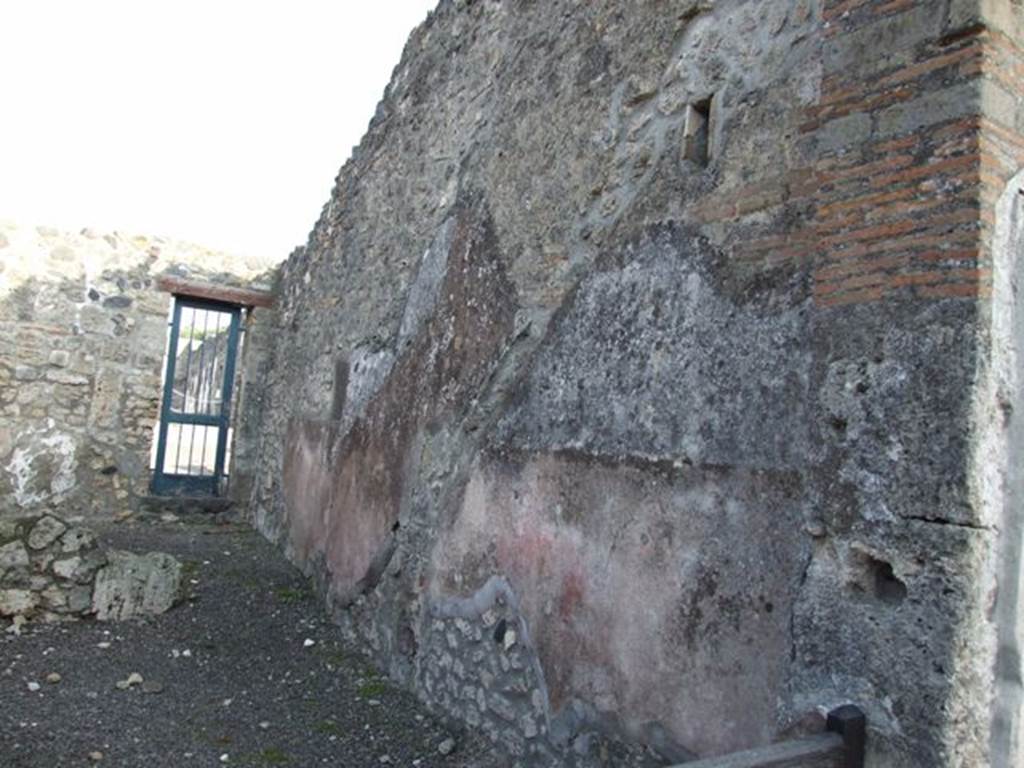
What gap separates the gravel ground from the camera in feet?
11.3

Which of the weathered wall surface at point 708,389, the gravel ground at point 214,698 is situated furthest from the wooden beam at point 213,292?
the weathered wall surface at point 708,389

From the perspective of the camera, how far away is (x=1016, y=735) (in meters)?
1.73

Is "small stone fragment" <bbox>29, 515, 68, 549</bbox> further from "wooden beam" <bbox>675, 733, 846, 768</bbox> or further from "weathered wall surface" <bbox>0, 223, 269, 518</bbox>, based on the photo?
"wooden beam" <bbox>675, 733, 846, 768</bbox>

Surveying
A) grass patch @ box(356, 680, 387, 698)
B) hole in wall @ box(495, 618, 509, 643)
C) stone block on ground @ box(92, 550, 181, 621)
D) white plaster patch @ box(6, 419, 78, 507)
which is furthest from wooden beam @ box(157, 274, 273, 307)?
hole in wall @ box(495, 618, 509, 643)

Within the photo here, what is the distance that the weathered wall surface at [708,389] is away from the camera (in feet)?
5.77

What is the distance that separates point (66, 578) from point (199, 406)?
3769 mm

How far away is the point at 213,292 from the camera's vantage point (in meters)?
8.46

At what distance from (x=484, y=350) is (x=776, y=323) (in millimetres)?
1797

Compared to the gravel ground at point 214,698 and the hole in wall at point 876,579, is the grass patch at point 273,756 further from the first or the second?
the hole in wall at point 876,579

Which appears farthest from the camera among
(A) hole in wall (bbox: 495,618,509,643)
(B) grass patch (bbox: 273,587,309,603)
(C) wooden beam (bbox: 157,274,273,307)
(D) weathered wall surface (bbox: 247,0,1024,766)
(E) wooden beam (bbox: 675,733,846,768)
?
(C) wooden beam (bbox: 157,274,273,307)

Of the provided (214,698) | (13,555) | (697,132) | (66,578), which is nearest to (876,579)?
(697,132)

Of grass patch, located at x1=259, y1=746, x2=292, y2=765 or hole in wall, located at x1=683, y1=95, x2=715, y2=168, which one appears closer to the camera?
hole in wall, located at x1=683, y1=95, x2=715, y2=168

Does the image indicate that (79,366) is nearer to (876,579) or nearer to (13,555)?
(13,555)

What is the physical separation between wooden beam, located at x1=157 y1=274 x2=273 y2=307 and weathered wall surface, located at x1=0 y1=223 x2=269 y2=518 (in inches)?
3.8
